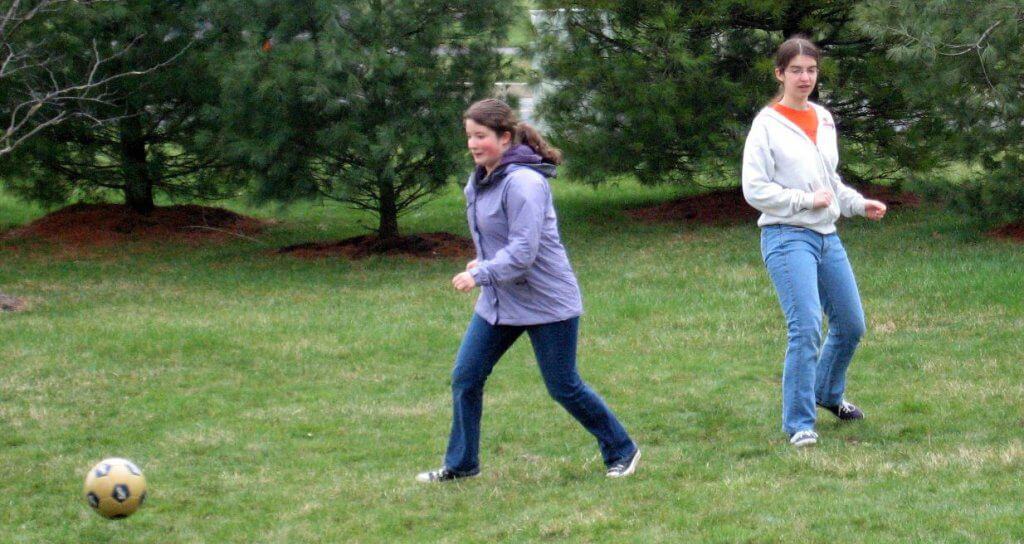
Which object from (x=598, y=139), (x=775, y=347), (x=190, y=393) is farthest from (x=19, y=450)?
(x=598, y=139)

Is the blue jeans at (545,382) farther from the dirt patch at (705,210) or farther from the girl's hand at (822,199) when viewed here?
the dirt patch at (705,210)

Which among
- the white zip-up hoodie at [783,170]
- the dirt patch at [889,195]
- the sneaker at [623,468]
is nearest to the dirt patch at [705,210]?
the dirt patch at [889,195]

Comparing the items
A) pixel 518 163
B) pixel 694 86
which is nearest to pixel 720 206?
pixel 694 86

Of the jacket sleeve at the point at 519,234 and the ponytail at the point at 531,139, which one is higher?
the ponytail at the point at 531,139

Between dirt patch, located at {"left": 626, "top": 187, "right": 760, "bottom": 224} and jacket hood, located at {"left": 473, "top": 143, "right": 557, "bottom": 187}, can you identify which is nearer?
jacket hood, located at {"left": 473, "top": 143, "right": 557, "bottom": 187}

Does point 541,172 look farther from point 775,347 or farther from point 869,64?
point 869,64

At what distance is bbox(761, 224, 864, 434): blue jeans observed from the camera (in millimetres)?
5969

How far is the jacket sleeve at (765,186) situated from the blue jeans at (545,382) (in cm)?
112

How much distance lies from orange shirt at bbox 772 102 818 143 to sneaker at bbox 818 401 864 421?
1.42 metres

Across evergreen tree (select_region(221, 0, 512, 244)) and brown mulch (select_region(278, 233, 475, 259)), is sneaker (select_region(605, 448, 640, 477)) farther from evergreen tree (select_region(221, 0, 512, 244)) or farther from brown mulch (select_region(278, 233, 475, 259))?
brown mulch (select_region(278, 233, 475, 259))

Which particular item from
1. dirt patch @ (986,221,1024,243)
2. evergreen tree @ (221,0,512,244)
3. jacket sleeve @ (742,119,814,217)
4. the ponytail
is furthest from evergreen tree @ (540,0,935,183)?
the ponytail

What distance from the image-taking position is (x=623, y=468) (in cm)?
589

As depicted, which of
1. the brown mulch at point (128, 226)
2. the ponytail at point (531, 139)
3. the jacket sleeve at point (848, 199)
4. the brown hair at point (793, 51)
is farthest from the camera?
the brown mulch at point (128, 226)

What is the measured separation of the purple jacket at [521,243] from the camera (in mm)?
Result: 5289
